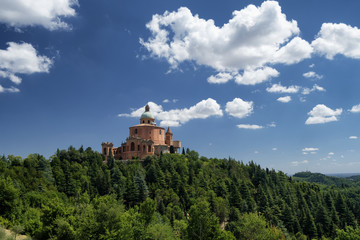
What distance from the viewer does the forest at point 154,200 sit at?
123 ft

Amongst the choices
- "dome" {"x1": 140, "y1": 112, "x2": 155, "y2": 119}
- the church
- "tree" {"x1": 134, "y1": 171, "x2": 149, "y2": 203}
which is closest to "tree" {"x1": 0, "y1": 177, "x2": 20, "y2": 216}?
"tree" {"x1": 134, "y1": 171, "x2": 149, "y2": 203}

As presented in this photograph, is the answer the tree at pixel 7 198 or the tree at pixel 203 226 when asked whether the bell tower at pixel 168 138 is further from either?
the tree at pixel 203 226

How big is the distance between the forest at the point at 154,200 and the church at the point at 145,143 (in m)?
4.10

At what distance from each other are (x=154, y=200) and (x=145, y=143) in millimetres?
28732

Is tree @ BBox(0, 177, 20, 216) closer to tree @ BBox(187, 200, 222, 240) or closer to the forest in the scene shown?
the forest

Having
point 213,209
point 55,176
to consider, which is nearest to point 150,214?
point 213,209

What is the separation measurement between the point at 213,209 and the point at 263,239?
75.8 ft

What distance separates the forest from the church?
161 inches

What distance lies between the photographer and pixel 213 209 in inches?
2721

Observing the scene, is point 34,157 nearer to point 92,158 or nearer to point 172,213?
point 92,158

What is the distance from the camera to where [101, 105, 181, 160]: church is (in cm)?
8788

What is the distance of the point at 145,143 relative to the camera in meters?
87.8

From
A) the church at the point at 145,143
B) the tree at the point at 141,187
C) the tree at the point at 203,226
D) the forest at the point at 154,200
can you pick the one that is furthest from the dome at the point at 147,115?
the tree at the point at 203,226

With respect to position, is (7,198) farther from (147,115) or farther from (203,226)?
(147,115)
